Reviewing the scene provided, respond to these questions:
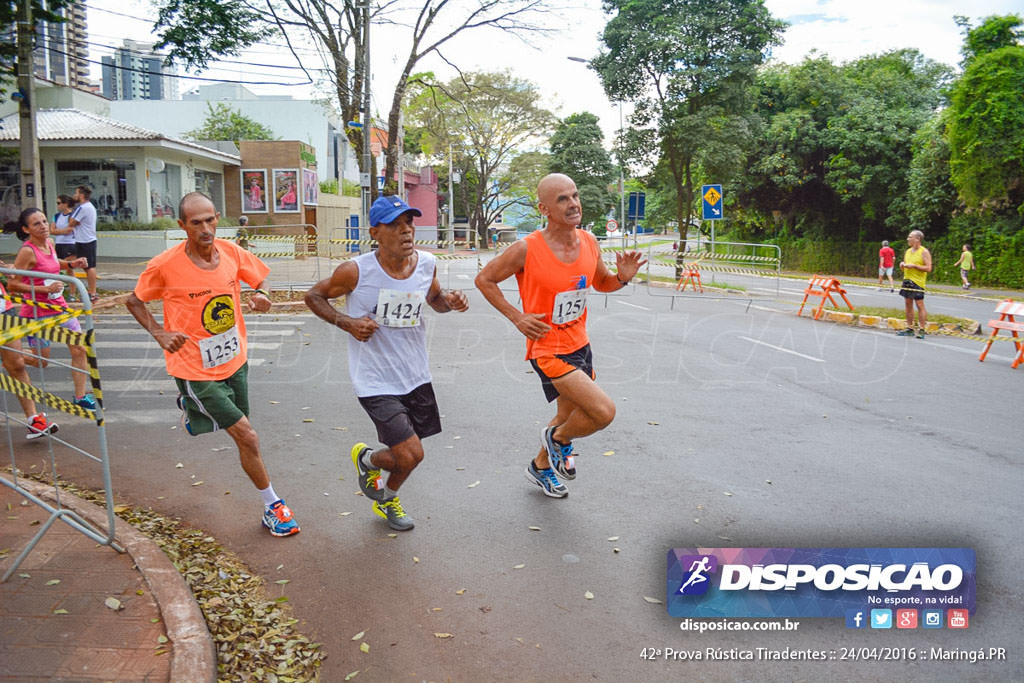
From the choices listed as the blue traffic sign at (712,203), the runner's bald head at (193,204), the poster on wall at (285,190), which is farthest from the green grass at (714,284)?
the runner's bald head at (193,204)

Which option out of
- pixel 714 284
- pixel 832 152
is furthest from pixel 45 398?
pixel 832 152

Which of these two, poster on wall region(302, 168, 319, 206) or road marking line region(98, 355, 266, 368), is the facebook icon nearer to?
road marking line region(98, 355, 266, 368)

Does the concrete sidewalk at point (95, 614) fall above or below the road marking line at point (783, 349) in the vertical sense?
above

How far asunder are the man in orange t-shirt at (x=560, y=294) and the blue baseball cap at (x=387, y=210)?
77 centimetres

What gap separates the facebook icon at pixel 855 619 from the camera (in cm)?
Answer: 359

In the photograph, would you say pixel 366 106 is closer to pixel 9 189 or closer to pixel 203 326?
pixel 203 326

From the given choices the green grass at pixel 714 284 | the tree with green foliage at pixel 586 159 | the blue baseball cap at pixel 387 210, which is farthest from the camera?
the tree with green foliage at pixel 586 159

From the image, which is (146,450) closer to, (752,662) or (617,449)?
(617,449)

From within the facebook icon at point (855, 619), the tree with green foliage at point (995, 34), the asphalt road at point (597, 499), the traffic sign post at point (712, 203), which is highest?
the tree with green foliage at point (995, 34)

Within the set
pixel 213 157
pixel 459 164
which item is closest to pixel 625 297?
pixel 213 157

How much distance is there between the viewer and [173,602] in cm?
Answer: 370

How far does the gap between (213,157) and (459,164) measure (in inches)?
910

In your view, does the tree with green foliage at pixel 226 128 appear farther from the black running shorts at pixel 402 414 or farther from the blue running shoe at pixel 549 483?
the black running shorts at pixel 402 414

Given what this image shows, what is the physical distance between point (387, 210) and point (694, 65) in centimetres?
2575
